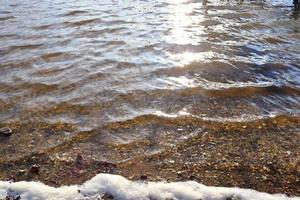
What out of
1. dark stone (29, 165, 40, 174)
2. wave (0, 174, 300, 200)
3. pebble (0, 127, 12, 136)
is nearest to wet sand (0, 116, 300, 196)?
dark stone (29, 165, 40, 174)

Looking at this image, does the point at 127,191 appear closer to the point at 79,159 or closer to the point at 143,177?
the point at 143,177

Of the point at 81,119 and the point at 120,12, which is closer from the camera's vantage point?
the point at 81,119

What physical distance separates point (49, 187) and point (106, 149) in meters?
1.01

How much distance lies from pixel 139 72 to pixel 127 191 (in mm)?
3805

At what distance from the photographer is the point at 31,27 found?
11352 mm

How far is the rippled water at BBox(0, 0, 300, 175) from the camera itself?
574cm

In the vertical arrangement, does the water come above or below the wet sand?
above

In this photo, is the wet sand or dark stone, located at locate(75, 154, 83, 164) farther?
dark stone, located at locate(75, 154, 83, 164)

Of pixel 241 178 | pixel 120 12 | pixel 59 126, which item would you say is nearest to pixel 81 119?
pixel 59 126

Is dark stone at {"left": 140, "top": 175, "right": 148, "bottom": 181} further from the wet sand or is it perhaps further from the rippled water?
the rippled water

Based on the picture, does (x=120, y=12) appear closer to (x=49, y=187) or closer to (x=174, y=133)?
(x=174, y=133)

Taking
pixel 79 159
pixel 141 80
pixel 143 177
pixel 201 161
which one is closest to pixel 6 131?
pixel 79 159

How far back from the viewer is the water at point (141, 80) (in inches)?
213

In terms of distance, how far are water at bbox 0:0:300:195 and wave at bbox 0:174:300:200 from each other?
0.62 m
